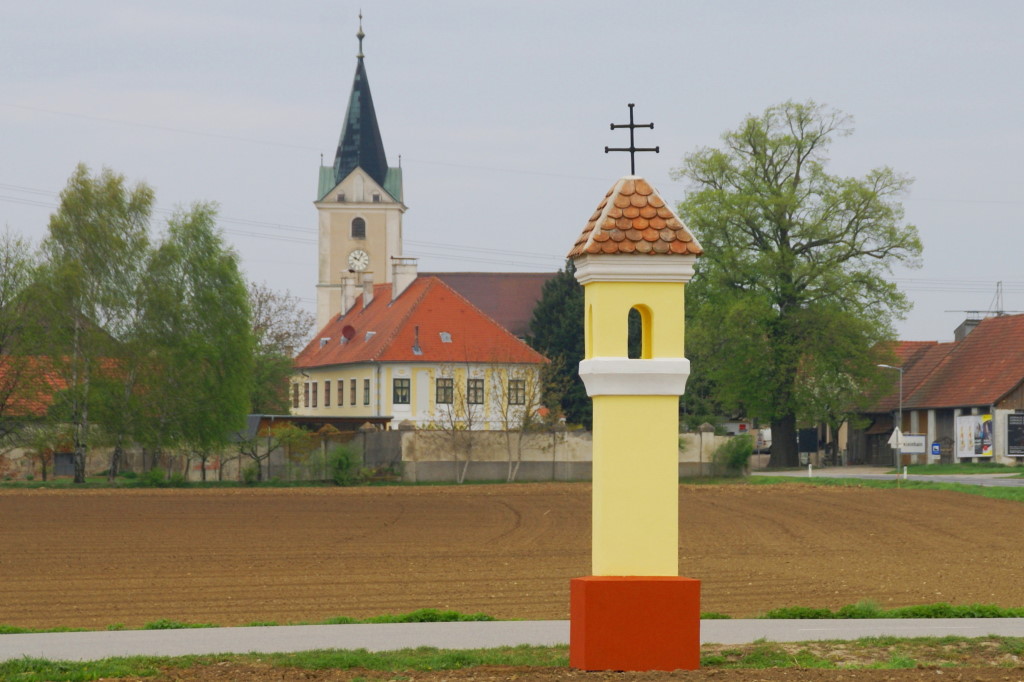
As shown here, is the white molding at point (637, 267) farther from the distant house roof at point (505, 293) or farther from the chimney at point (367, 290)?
the distant house roof at point (505, 293)

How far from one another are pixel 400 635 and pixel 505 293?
103 metres

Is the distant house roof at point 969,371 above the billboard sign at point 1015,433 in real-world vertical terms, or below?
above

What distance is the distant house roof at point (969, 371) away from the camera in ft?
229

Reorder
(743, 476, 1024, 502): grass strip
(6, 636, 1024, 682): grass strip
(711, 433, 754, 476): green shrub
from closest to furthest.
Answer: (6, 636, 1024, 682): grass strip, (743, 476, 1024, 502): grass strip, (711, 433, 754, 476): green shrub

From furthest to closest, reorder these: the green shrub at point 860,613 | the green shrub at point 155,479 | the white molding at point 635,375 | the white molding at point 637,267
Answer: the green shrub at point 155,479, the green shrub at point 860,613, the white molding at point 637,267, the white molding at point 635,375

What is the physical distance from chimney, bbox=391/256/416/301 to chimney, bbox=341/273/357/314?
26.4ft

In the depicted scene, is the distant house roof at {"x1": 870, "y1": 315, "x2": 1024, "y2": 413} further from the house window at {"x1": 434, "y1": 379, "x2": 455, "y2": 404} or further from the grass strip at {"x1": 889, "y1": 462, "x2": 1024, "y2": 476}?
the house window at {"x1": 434, "y1": 379, "x2": 455, "y2": 404}

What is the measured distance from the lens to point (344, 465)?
58188mm

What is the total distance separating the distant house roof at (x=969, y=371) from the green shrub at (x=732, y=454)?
11.9 metres

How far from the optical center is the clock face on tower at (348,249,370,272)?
117312mm

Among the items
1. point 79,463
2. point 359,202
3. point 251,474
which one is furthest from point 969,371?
point 359,202

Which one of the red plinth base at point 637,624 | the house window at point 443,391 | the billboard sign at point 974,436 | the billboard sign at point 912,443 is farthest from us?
the house window at point 443,391

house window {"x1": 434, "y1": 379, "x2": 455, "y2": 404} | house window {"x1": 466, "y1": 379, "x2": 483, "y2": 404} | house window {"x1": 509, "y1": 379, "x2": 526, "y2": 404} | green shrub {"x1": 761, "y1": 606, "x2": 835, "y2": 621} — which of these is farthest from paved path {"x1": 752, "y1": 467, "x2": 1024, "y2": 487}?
green shrub {"x1": 761, "y1": 606, "x2": 835, "y2": 621}

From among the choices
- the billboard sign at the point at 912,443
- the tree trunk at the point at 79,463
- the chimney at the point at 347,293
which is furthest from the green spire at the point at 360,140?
the billboard sign at the point at 912,443
